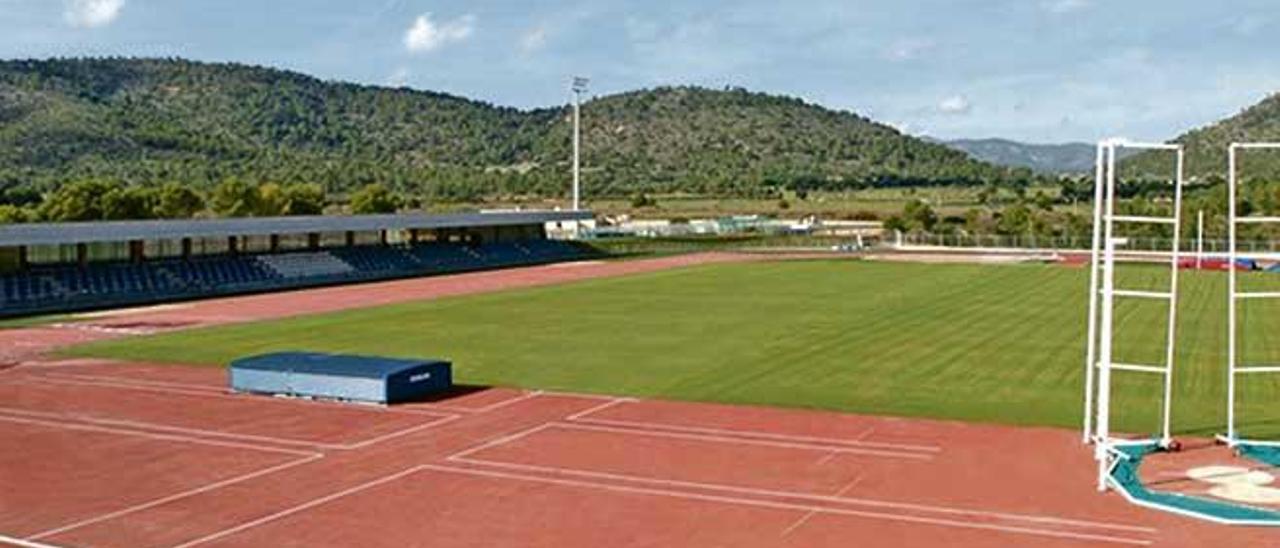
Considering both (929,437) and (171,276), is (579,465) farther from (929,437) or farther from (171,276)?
(171,276)

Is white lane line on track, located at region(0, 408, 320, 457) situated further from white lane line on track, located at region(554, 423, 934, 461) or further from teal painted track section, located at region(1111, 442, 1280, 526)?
teal painted track section, located at region(1111, 442, 1280, 526)

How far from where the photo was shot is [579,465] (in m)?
27.4

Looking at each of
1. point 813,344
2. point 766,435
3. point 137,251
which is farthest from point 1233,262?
point 137,251

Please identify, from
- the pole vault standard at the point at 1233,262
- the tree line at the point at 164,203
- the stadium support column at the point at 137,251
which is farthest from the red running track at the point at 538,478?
the tree line at the point at 164,203

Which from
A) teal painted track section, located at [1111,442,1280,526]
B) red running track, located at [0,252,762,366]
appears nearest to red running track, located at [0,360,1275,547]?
teal painted track section, located at [1111,442,1280,526]

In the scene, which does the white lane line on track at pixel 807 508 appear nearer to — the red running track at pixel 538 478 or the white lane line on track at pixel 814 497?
the red running track at pixel 538 478

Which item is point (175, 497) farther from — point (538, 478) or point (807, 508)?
point (807, 508)

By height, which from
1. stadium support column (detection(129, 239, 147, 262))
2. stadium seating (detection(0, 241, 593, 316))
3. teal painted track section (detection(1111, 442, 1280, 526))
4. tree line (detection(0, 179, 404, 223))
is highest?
tree line (detection(0, 179, 404, 223))

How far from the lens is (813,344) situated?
155 feet

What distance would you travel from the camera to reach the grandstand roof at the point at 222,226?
62.0 metres

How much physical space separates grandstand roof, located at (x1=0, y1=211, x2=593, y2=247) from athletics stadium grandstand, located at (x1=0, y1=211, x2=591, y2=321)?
0.07 metres

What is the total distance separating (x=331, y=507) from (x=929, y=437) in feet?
45.4

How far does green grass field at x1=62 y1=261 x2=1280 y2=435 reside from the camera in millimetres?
35625

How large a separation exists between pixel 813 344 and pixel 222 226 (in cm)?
3937
